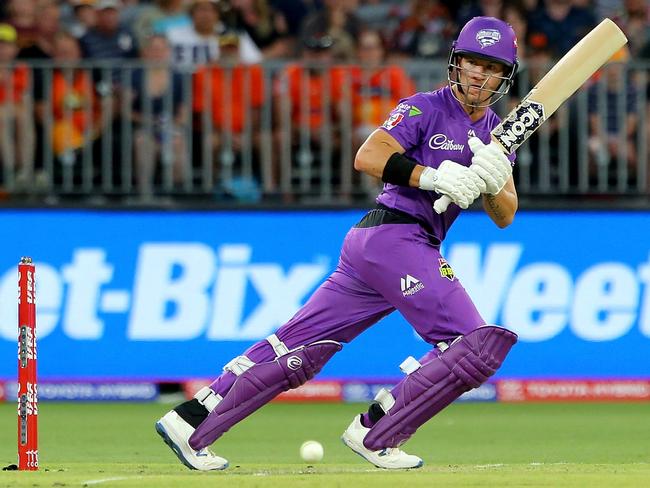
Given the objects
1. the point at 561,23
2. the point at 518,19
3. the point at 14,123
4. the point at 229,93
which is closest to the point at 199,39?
the point at 229,93

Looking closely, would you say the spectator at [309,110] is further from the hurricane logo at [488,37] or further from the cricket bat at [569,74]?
the hurricane logo at [488,37]

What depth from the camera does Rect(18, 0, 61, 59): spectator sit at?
46.4 ft

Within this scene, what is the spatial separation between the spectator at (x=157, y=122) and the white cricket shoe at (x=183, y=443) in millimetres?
5975

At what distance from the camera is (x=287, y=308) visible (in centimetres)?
1355

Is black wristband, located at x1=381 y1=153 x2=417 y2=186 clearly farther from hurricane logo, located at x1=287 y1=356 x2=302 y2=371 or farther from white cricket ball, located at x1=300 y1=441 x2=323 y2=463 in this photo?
white cricket ball, located at x1=300 y1=441 x2=323 y2=463

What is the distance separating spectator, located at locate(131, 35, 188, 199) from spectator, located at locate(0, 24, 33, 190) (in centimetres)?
95

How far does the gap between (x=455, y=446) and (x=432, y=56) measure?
553 centimetres

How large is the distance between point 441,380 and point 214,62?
6.62 m

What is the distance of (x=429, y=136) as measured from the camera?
795 centimetres

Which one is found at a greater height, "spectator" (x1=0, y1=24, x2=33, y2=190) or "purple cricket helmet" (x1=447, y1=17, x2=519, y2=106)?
"purple cricket helmet" (x1=447, y1=17, x2=519, y2=106)

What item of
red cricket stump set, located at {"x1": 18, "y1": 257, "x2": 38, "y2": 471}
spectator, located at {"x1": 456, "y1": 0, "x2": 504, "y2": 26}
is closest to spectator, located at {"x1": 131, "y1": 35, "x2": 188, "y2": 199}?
spectator, located at {"x1": 456, "y1": 0, "x2": 504, "y2": 26}

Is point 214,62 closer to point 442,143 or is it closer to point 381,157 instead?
point 442,143

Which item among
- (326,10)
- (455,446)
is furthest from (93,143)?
(455,446)

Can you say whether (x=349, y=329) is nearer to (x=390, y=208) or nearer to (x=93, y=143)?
(x=390, y=208)
